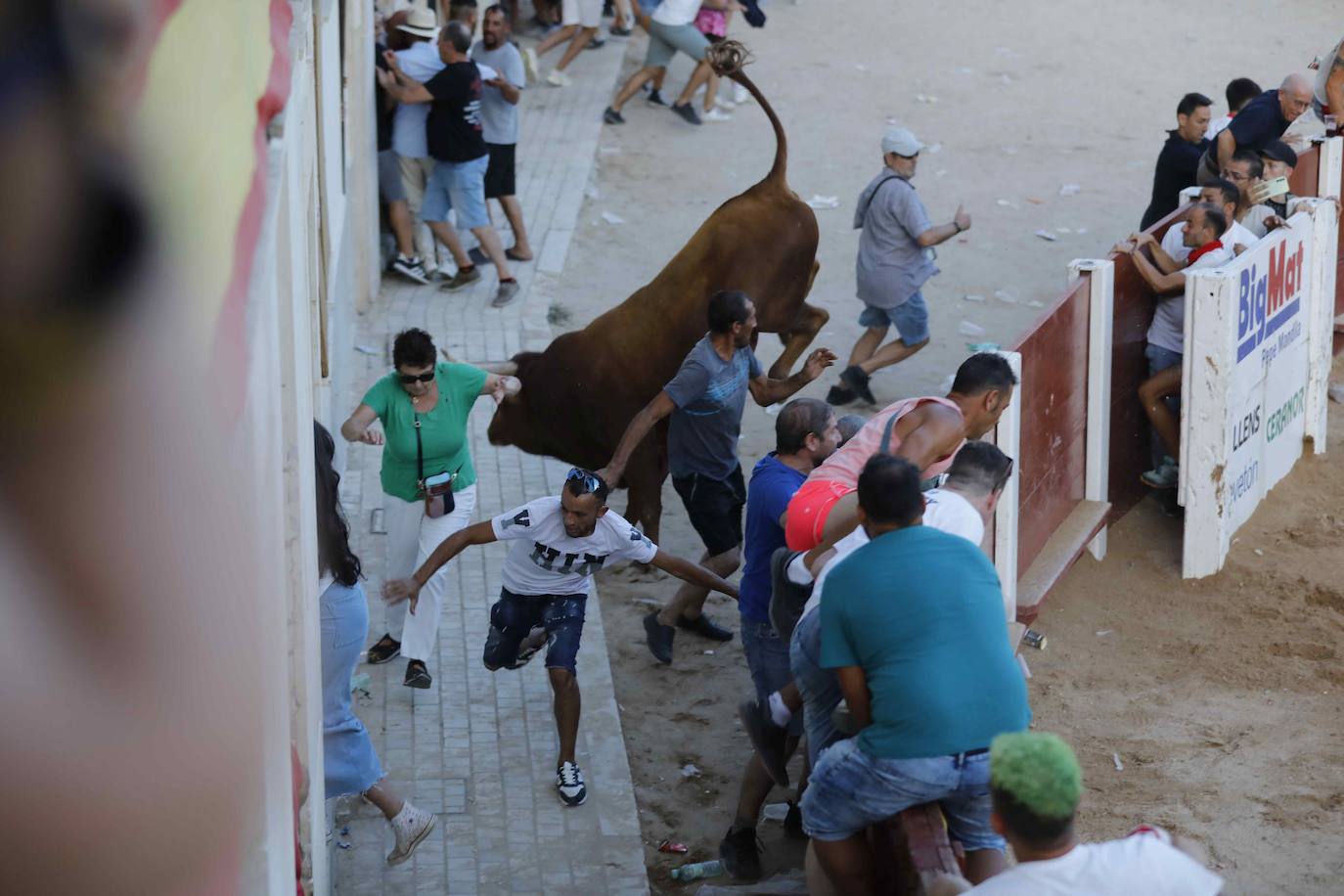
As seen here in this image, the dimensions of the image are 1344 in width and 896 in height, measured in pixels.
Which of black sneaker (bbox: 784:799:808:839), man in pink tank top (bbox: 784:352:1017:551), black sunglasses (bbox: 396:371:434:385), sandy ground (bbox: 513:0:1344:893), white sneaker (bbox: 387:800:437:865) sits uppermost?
man in pink tank top (bbox: 784:352:1017:551)

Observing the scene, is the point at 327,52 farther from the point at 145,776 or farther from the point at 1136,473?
the point at 145,776

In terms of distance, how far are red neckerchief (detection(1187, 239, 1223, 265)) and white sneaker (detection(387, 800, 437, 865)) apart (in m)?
4.59

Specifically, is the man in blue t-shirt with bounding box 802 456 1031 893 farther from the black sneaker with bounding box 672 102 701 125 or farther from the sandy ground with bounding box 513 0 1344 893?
the black sneaker with bounding box 672 102 701 125

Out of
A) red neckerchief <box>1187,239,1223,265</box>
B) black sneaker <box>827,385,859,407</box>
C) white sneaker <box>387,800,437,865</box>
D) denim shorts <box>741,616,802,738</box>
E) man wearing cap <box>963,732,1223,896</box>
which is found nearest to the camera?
man wearing cap <box>963,732,1223,896</box>

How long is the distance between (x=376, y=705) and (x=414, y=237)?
5426mm

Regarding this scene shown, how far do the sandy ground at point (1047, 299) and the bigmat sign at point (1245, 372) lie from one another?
242 millimetres

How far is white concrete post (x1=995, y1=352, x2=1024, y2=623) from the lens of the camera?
6594 millimetres

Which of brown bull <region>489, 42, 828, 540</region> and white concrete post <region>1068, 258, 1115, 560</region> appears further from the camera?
brown bull <region>489, 42, 828, 540</region>

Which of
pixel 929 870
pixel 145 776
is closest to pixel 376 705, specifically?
pixel 929 870

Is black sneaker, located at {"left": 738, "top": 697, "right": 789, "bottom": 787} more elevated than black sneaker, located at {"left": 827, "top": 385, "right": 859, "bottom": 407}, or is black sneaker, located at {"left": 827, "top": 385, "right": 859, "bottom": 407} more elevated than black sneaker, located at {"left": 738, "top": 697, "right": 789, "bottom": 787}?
black sneaker, located at {"left": 738, "top": 697, "right": 789, "bottom": 787}

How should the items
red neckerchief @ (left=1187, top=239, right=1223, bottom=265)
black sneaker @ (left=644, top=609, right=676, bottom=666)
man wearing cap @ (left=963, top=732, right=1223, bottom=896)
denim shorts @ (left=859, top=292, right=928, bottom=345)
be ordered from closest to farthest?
man wearing cap @ (left=963, top=732, right=1223, bottom=896) → black sneaker @ (left=644, top=609, right=676, bottom=666) → red neckerchief @ (left=1187, top=239, right=1223, bottom=265) → denim shorts @ (left=859, top=292, right=928, bottom=345)

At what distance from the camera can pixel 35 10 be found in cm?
124

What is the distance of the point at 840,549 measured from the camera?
14.7 feet

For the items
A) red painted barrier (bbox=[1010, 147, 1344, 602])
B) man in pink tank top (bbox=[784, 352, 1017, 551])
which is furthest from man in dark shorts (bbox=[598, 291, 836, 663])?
man in pink tank top (bbox=[784, 352, 1017, 551])
